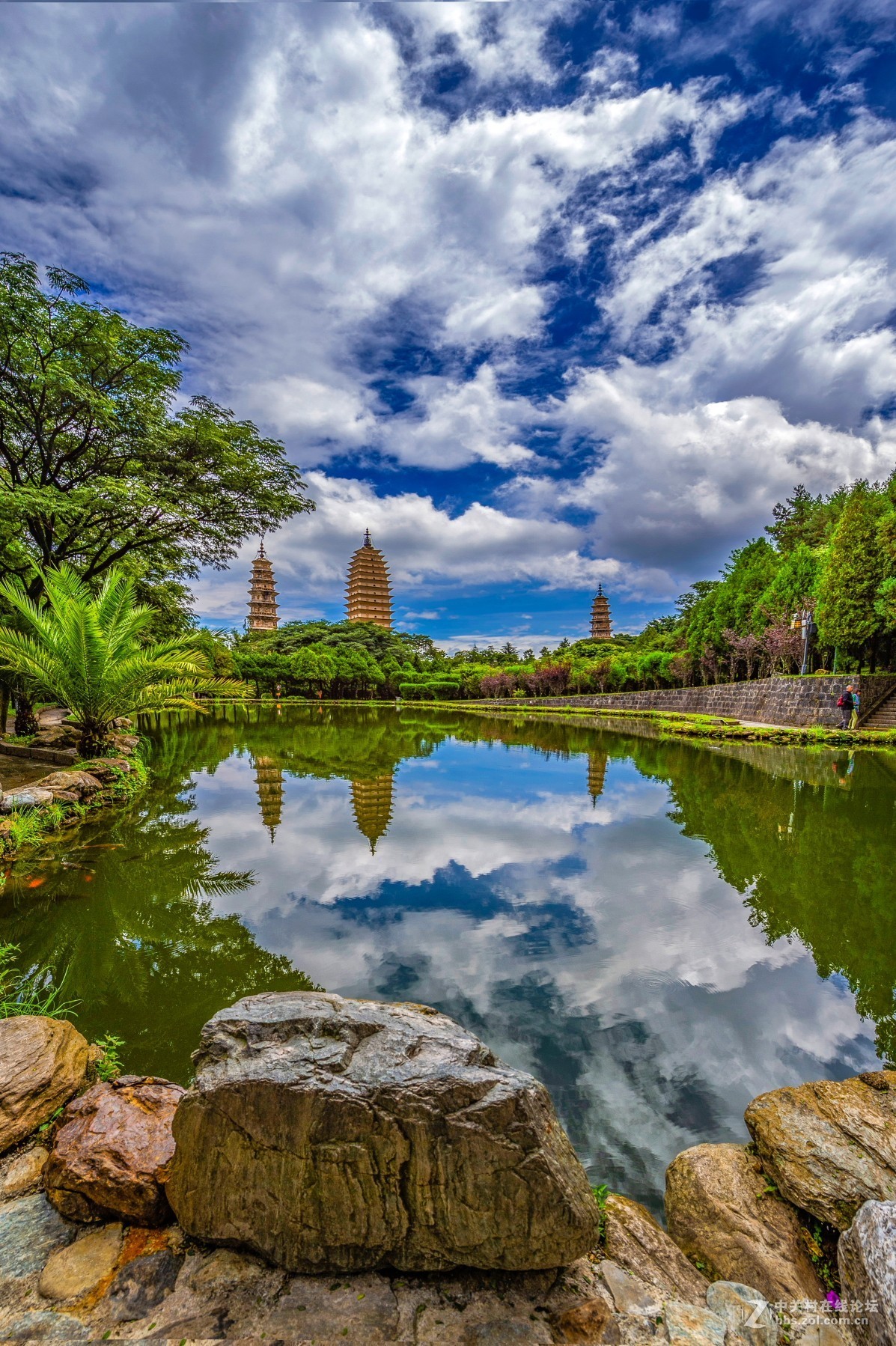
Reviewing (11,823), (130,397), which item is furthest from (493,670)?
(11,823)

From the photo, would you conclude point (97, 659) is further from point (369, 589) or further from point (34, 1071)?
point (369, 589)

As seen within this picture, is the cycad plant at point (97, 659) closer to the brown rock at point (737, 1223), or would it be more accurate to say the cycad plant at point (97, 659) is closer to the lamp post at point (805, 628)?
the brown rock at point (737, 1223)

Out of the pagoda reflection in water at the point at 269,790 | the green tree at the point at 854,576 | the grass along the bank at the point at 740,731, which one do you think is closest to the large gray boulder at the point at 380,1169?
the pagoda reflection in water at the point at 269,790

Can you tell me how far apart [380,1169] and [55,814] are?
6.17m

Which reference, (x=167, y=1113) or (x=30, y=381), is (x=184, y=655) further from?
(x=167, y=1113)

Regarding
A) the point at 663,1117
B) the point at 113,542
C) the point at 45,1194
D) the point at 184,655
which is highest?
the point at 113,542

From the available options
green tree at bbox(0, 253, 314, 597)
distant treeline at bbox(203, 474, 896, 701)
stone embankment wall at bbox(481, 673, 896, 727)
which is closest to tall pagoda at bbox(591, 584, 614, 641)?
distant treeline at bbox(203, 474, 896, 701)

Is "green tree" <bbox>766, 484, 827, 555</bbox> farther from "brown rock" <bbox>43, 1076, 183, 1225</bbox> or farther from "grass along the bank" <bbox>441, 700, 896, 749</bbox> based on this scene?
"brown rock" <bbox>43, 1076, 183, 1225</bbox>

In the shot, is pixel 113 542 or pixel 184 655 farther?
pixel 113 542

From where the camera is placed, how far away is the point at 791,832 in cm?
659

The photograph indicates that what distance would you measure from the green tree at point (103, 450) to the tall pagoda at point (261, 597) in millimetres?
49171

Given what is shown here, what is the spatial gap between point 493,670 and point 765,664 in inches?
769

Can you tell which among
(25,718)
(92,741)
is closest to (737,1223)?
(92,741)

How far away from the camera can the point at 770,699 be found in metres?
21.9
